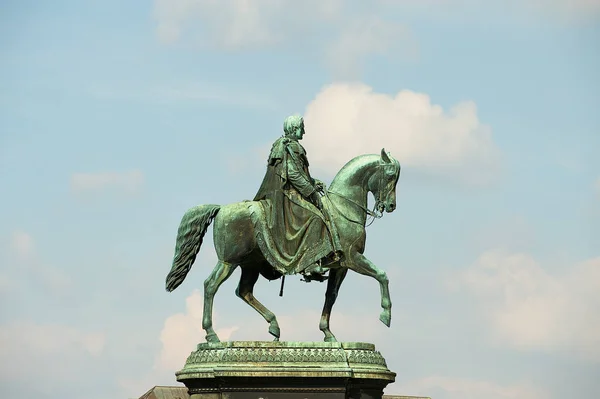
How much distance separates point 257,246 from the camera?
4006 cm

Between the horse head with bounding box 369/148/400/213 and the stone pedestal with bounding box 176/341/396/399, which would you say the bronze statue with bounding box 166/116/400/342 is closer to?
the horse head with bounding box 369/148/400/213

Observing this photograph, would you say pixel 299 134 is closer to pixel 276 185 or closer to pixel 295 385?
pixel 276 185

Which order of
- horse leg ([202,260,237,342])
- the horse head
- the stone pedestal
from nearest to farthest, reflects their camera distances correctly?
the stone pedestal → horse leg ([202,260,237,342]) → the horse head

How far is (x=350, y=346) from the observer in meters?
39.6

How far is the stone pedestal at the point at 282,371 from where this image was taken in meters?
39.0

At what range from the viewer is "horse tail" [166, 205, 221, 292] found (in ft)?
133

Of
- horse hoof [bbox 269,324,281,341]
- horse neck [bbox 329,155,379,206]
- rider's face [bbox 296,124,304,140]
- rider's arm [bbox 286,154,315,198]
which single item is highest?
rider's face [bbox 296,124,304,140]

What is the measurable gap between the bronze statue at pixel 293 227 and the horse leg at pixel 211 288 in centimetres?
2

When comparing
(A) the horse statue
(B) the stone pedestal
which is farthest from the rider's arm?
(B) the stone pedestal

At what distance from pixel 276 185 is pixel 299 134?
1041 millimetres

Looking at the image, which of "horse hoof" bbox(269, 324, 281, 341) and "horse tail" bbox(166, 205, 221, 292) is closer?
"horse hoof" bbox(269, 324, 281, 341)

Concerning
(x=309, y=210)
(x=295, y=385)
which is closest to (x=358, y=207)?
(x=309, y=210)

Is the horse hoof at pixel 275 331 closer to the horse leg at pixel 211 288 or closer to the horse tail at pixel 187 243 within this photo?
the horse leg at pixel 211 288

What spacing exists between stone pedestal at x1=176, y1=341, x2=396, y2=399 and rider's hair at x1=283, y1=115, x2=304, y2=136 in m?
3.92
